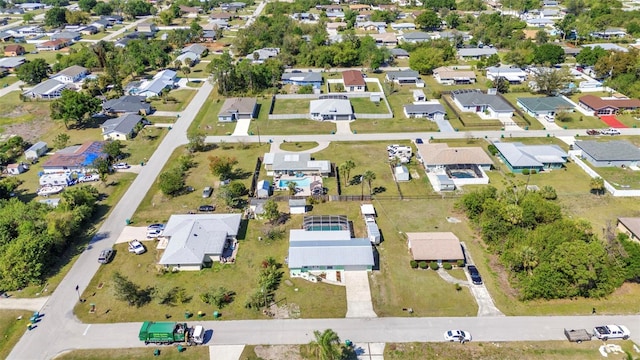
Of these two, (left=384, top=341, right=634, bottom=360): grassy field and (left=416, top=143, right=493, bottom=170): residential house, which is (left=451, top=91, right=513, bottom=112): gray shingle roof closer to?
(left=416, top=143, right=493, bottom=170): residential house

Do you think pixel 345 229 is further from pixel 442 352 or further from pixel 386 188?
pixel 442 352

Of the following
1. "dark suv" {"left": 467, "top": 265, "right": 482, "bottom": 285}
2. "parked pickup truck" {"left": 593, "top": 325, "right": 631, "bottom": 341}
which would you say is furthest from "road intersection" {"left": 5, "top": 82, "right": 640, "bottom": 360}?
"dark suv" {"left": 467, "top": 265, "right": 482, "bottom": 285}

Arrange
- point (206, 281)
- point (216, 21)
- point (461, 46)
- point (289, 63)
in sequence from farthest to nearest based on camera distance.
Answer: point (216, 21) < point (461, 46) < point (289, 63) < point (206, 281)

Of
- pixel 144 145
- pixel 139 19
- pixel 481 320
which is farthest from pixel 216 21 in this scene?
pixel 481 320

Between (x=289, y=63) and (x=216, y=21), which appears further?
(x=216, y=21)

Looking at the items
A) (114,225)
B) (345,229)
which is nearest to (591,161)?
(345,229)

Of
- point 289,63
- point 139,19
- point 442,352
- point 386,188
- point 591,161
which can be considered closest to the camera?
point 442,352

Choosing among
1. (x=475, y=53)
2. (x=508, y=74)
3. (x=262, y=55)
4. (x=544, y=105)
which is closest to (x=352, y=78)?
(x=262, y=55)
